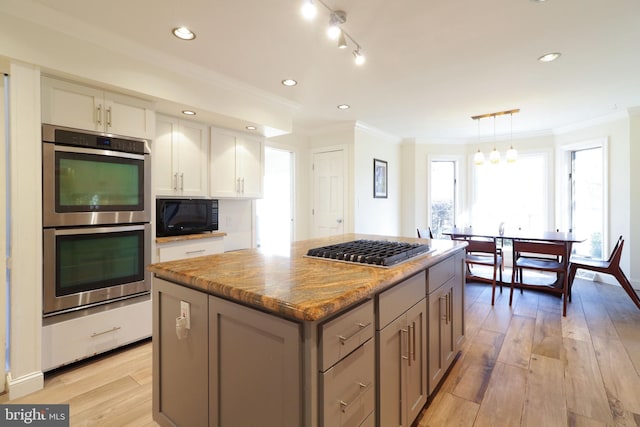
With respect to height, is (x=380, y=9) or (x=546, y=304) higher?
(x=380, y=9)

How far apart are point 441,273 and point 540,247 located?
2.30 metres

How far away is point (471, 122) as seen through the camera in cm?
476

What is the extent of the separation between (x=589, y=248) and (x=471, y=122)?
282 centimetres

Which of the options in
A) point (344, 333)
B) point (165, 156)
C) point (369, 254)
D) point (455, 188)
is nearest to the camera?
point (344, 333)

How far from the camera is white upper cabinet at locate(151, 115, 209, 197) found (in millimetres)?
2912

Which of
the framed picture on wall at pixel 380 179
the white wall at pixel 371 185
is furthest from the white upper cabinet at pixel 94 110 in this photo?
the framed picture on wall at pixel 380 179

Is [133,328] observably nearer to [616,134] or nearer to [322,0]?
[322,0]

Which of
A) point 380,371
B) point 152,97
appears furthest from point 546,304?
point 152,97

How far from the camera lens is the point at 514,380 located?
6.90 ft

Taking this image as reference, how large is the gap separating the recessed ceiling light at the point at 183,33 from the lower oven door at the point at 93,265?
5.04ft

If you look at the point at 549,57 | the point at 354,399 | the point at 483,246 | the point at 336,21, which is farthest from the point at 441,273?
the point at 549,57

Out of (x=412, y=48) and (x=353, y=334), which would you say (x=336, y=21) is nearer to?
(x=412, y=48)

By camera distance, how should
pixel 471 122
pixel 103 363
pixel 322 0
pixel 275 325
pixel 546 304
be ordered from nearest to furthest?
pixel 275 325
pixel 322 0
pixel 103 363
pixel 546 304
pixel 471 122

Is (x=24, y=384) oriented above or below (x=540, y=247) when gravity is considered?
below
